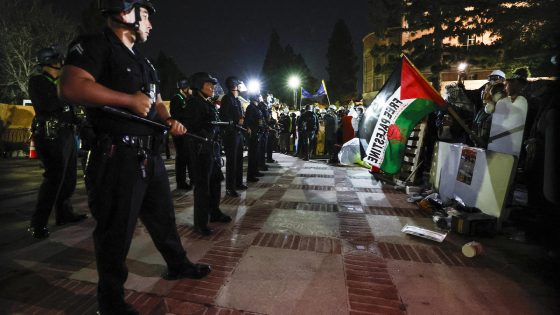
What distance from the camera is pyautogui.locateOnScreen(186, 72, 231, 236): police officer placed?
3816mm

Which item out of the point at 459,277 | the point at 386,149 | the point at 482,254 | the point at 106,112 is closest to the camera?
the point at 106,112

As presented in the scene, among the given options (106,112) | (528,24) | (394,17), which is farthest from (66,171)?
(394,17)

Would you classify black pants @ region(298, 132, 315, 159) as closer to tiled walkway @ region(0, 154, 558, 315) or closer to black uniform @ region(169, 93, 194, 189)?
black uniform @ region(169, 93, 194, 189)

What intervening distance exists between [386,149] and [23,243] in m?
5.57

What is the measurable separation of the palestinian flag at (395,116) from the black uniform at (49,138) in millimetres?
4831

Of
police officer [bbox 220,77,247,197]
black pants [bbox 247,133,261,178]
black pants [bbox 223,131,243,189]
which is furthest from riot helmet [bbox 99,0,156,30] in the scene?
black pants [bbox 247,133,261,178]

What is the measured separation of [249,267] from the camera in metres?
2.96

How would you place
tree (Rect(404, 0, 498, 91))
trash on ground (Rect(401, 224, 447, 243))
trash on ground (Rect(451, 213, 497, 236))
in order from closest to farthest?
trash on ground (Rect(401, 224, 447, 243)), trash on ground (Rect(451, 213, 497, 236)), tree (Rect(404, 0, 498, 91))

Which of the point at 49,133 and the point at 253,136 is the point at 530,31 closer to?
the point at 253,136

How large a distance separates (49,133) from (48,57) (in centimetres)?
99

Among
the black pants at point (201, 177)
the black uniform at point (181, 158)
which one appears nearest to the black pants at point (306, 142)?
the black uniform at point (181, 158)

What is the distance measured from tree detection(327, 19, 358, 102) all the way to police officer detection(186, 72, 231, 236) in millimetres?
56508

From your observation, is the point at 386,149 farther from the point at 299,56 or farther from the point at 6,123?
the point at 299,56

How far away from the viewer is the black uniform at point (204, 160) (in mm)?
3814
